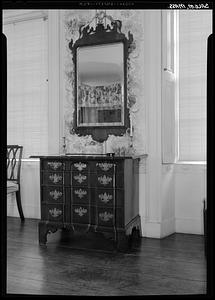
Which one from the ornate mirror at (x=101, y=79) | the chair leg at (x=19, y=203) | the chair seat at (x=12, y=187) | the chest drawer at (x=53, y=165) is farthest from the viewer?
the chair leg at (x=19, y=203)

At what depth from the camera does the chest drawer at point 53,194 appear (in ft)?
7.34

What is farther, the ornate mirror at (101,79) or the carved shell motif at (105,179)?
the ornate mirror at (101,79)

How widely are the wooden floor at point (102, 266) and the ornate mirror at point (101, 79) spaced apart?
85 cm

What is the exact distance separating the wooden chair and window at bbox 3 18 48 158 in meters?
0.11

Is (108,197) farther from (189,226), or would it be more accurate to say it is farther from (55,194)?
(189,226)

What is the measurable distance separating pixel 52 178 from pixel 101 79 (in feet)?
2.85

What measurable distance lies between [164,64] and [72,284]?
161 cm

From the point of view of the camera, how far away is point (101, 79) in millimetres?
2604

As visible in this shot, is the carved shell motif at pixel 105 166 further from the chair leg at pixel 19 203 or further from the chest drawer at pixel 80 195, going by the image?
the chair leg at pixel 19 203

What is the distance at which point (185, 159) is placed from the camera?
262 centimetres

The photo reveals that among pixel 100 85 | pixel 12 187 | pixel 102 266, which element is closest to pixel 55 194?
pixel 102 266

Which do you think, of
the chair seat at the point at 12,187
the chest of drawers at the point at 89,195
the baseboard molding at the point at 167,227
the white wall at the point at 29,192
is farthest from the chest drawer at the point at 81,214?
the white wall at the point at 29,192
